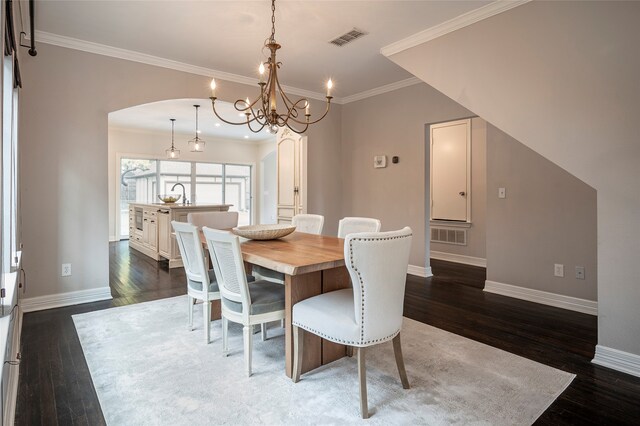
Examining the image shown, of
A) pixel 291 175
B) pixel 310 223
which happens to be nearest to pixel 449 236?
pixel 291 175

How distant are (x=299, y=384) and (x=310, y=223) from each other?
182 centimetres

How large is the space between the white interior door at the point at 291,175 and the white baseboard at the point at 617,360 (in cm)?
380

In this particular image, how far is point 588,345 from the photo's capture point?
2660 mm

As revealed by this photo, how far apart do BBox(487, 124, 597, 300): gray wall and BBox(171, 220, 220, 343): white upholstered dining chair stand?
3.14 m

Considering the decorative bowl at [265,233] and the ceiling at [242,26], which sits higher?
the ceiling at [242,26]

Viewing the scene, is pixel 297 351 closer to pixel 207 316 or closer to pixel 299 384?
pixel 299 384

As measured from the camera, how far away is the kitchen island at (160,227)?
5422 millimetres

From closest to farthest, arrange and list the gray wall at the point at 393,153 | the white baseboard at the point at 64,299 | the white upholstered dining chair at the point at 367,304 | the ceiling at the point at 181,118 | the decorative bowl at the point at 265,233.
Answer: the white upholstered dining chair at the point at 367,304 < the decorative bowl at the point at 265,233 < the white baseboard at the point at 64,299 < the gray wall at the point at 393,153 < the ceiling at the point at 181,118

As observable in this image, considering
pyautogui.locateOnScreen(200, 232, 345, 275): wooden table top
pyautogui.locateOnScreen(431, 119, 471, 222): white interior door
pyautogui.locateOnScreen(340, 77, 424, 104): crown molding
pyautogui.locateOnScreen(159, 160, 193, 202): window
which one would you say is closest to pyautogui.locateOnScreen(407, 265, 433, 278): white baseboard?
pyautogui.locateOnScreen(431, 119, 471, 222): white interior door

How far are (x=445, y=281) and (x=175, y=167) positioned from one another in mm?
7296

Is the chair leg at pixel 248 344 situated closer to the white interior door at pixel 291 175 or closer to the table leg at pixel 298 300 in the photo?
the table leg at pixel 298 300

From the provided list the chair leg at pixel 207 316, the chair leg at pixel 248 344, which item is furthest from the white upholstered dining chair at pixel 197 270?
the chair leg at pixel 248 344

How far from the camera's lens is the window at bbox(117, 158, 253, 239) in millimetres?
8695

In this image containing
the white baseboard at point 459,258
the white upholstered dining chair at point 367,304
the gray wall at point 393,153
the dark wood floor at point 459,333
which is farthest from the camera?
the white baseboard at point 459,258
